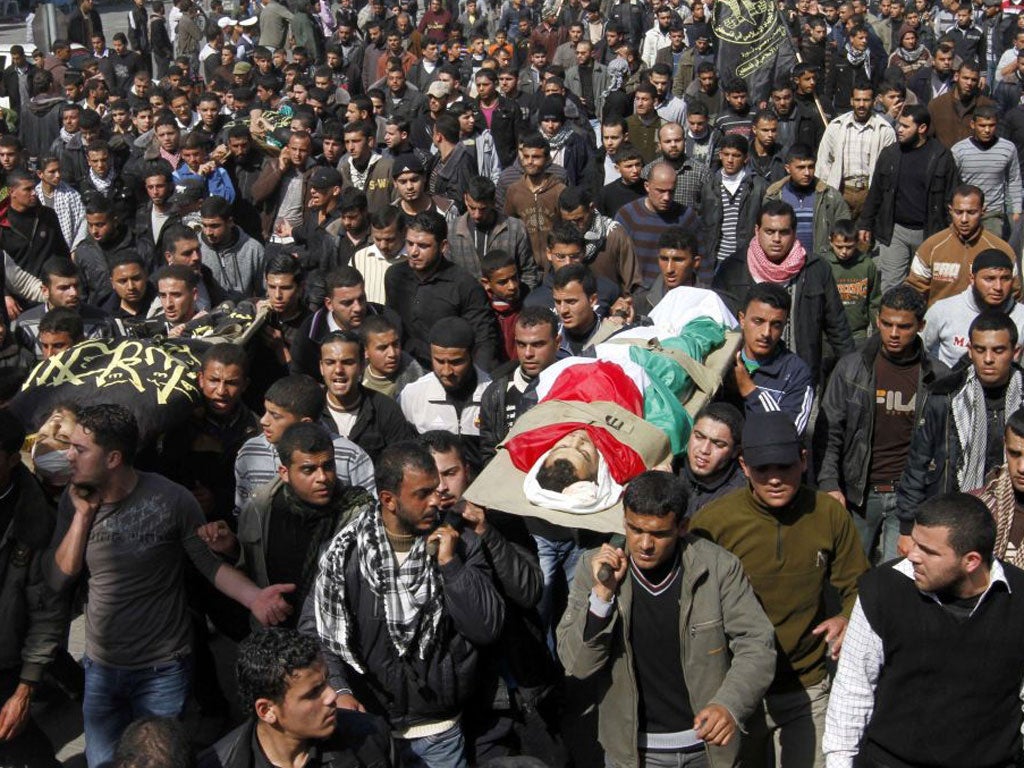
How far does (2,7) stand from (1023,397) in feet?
97.1

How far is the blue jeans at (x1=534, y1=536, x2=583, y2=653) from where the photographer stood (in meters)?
6.28

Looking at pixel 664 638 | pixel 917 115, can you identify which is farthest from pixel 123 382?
pixel 917 115

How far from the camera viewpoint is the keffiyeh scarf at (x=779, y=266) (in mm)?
8148

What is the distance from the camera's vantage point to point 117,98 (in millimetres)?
15445

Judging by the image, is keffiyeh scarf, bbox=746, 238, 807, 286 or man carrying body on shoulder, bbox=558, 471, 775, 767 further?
keffiyeh scarf, bbox=746, 238, 807, 286

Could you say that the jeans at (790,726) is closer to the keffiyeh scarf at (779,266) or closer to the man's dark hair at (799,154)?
the keffiyeh scarf at (779,266)

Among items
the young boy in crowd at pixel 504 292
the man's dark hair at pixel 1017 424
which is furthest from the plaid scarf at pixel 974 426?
the young boy in crowd at pixel 504 292

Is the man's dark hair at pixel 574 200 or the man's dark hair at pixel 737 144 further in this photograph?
the man's dark hair at pixel 737 144

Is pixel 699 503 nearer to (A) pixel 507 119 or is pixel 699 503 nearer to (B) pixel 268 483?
(B) pixel 268 483

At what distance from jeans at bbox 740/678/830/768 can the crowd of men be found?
0.04 feet

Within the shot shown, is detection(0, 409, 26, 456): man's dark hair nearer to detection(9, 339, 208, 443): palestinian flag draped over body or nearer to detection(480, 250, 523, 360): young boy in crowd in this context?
detection(9, 339, 208, 443): palestinian flag draped over body

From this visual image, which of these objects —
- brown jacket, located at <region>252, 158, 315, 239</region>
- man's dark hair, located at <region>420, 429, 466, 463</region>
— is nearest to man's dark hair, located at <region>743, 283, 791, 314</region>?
man's dark hair, located at <region>420, 429, 466, 463</region>

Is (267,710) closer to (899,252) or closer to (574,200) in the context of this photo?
(574,200)

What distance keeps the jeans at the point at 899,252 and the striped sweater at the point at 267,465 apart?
233 inches
